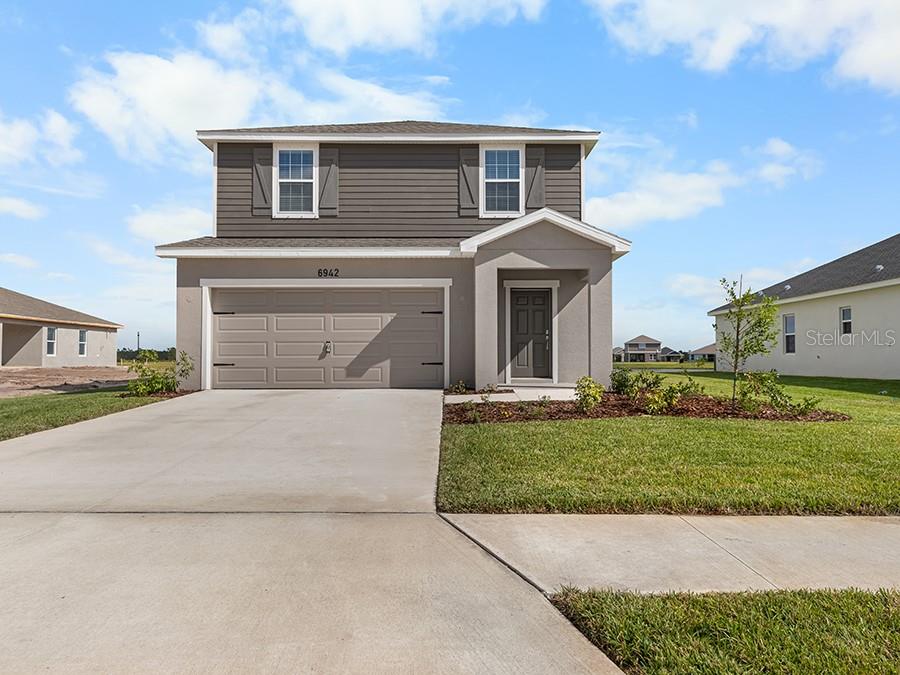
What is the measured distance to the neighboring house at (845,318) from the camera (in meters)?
17.3

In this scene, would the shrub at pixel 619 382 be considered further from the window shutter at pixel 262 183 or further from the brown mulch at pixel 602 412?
the window shutter at pixel 262 183

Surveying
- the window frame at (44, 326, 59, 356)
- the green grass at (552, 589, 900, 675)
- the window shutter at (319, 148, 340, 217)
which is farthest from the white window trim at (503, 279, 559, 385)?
the window frame at (44, 326, 59, 356)

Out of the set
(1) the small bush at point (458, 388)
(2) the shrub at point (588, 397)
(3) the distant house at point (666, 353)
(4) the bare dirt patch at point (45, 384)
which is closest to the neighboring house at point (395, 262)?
(1) the small bush at point (458, 388)

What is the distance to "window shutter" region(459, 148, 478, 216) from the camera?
1371 cm

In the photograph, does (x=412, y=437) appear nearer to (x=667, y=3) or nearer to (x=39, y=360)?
(x=667, y=3)

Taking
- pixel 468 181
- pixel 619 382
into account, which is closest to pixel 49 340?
pixel 468 181

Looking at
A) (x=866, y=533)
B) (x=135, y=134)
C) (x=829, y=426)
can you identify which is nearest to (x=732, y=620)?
(x=866, y=533)

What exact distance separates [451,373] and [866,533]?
9356mm

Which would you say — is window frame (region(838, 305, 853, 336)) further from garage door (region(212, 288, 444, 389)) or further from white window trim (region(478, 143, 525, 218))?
garage door (region(212, 288, 444, 389))

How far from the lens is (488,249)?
1188 centimetres

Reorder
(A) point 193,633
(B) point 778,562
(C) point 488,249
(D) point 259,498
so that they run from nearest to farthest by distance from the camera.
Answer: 1. (A) point 193,633
2. (B) point 778,562
3. (D) point 259,498
4. (C) point 488,249

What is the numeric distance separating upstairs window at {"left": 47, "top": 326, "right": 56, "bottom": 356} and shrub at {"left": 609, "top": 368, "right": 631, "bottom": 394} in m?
28.7

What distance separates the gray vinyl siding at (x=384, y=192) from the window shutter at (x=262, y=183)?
16 centimetres

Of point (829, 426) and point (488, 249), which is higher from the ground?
point (488, 249)
